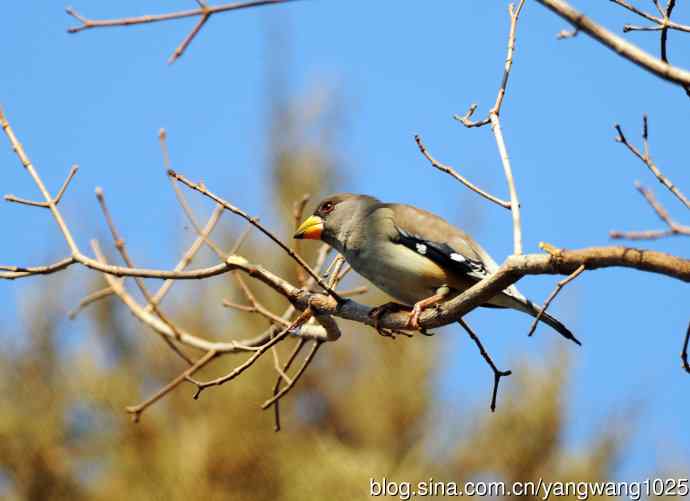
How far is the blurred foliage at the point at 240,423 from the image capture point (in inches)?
406

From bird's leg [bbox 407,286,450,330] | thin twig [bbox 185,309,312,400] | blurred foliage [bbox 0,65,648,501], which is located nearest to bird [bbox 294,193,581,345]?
bird's leg [bbox 407,286,450,330]

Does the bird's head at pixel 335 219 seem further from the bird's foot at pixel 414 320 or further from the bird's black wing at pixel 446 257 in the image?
the bird's foot at pixel 414 320

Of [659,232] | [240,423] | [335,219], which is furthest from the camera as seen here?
[240,423]

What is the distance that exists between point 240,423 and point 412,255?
294 inches

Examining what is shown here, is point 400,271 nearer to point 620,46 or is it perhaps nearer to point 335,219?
point 335,219

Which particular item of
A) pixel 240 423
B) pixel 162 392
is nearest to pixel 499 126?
pixel 162 392

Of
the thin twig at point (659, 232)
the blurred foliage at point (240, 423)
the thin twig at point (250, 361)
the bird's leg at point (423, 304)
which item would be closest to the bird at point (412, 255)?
the bird's leg at point (423, 304)

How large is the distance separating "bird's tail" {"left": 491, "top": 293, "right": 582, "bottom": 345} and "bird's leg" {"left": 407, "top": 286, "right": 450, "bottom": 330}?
26cm

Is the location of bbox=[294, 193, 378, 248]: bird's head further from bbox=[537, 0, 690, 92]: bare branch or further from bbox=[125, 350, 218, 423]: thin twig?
bbox=[537, 0, 690, 92]: bare branch

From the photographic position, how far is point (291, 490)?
35.0 ft

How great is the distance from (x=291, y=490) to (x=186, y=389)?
279cm

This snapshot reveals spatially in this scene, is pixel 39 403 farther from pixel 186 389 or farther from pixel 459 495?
pixel 459 495

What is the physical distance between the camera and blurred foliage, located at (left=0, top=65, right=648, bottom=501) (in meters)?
10.3

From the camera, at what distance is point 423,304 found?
13.5 ft
